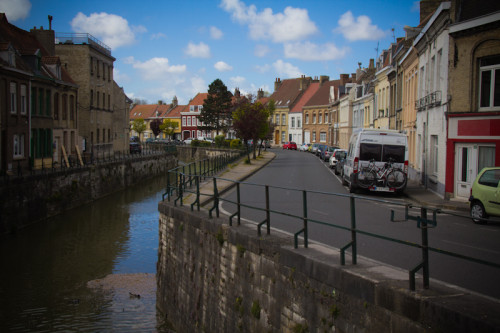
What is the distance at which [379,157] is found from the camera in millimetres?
20266

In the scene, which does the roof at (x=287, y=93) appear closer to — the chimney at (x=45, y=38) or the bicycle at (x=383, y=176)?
the chimney at (x=45, y=38)

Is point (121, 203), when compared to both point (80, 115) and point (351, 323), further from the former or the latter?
point (351, 323)

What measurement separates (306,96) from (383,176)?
6622 centimetres

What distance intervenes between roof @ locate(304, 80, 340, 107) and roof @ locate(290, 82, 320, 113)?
→ 8.22 ft

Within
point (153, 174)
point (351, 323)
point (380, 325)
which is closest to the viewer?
point (380, 325)

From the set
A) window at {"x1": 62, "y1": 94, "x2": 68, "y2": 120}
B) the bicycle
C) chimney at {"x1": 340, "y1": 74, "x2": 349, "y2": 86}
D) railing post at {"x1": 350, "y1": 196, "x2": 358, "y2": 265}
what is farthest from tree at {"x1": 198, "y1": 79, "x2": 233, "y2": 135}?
railing post at {"x1": 350, "y1": 196, "x2": 358, "y2": 265}

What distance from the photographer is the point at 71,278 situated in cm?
1672

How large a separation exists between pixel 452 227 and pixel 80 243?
17.3 m

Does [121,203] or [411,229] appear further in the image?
[121,203]

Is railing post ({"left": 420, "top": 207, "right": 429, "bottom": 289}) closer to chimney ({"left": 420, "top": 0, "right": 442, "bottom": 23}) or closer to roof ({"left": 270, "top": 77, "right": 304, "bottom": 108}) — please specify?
chimney ({"left": 420, "top": 0, "right": 442, "bottom": 23})

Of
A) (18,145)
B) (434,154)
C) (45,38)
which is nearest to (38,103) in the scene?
(18,145)

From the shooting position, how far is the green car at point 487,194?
12516 millimetres

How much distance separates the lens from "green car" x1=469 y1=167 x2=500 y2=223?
12516mm

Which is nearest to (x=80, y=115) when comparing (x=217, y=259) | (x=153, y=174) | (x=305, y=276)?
(x=153, y=174)
